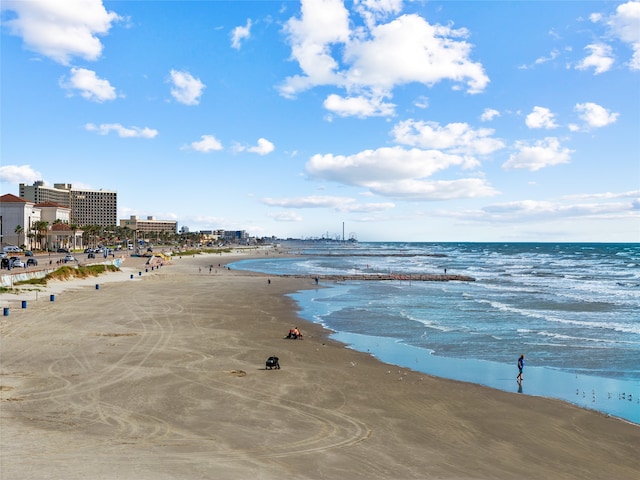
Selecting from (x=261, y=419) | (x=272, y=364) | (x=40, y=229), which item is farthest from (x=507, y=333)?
(x=40, y=229)

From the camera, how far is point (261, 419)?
655 inches

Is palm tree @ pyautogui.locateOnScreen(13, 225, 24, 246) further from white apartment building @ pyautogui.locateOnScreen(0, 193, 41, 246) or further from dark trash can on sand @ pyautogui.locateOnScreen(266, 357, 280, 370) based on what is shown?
dark trash can on sand @ pyautogui.locateOnScreen(266, 357, 280, 370)

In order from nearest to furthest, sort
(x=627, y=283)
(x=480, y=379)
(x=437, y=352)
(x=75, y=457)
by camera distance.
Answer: (x=75, y=457)
(x=480, y=379)
(x=437, y=352)
(x=627, y=283)

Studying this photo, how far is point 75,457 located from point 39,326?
22749 mm

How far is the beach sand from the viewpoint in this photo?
13.1m

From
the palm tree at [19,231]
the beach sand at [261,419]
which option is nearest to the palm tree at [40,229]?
the palm tree at [19,231]

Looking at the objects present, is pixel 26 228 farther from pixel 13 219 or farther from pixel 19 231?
pixel 19 231

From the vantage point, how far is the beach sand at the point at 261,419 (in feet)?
43.1

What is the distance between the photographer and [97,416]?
1648 cm

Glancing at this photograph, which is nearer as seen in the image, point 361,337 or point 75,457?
point 75,457

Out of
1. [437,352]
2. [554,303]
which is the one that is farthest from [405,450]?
[554,303]

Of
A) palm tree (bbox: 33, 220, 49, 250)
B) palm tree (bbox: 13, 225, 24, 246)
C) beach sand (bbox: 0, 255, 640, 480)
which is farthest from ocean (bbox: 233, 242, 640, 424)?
palm tree (bbox: 13, 225, 24, 246)

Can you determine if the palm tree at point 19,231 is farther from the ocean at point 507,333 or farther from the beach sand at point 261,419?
the beach sand at point 261,419

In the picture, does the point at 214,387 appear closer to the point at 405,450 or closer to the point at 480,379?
the point at 405,450
